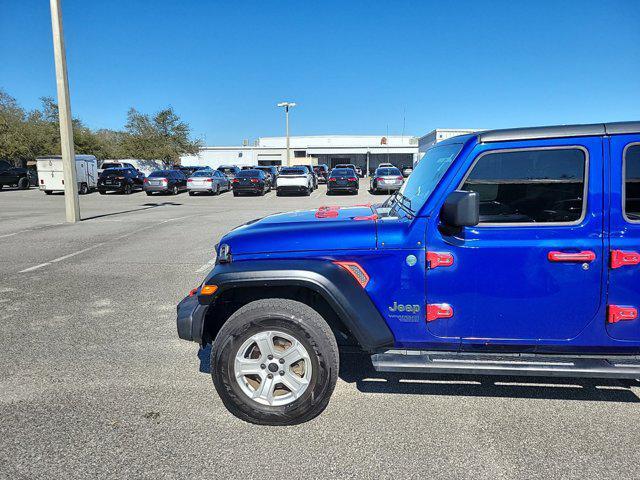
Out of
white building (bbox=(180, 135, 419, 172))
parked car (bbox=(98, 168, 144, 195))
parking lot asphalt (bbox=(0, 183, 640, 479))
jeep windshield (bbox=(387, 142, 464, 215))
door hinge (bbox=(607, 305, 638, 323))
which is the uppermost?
white building (bbox=(180, 135, 419, 172))

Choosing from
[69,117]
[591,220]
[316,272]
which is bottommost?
[316,272]

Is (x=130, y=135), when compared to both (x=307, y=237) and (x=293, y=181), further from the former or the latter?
(x=307, y=237)

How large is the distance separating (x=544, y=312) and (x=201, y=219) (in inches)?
514

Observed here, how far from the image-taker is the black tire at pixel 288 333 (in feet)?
9.70

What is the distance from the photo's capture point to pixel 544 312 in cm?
292

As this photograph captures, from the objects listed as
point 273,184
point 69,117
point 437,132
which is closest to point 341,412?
point 69,117

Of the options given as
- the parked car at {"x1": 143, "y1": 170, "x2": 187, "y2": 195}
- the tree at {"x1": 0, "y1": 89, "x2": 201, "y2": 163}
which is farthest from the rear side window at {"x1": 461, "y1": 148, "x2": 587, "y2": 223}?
the tree at {"x1": 0, "y1": 89, "x2": 201, "y2": 163}

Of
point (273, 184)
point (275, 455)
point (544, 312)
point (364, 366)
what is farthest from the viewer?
point (273, 184)

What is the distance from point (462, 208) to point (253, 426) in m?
1.96

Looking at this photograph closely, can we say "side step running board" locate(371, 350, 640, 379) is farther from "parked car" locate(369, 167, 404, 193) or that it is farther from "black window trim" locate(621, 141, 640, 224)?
"parked car" locate(369, 167, 404, 193)

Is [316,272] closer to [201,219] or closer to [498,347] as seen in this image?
[498,347]

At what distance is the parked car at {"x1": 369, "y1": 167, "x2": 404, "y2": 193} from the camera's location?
24547mm

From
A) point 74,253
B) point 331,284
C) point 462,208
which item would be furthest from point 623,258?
point 74,253

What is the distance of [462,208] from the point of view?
108 inches
